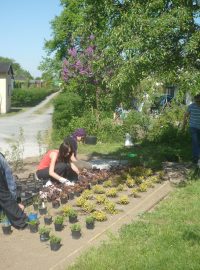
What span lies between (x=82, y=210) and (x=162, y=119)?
8.76 metres

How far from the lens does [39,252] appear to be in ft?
17.4

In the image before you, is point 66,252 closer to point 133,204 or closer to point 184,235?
point 184,235

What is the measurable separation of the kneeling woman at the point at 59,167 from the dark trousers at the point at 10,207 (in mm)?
2099

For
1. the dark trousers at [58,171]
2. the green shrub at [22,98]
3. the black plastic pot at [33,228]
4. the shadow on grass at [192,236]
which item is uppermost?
the dark trousers at [58,171]

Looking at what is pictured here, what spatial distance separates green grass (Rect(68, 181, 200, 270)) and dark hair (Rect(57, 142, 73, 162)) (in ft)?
6.61

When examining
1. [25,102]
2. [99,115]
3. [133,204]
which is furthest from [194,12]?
[25,102]

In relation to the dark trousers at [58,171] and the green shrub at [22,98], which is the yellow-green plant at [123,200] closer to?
the dark trousers at [58,171]

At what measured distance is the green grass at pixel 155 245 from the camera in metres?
4.89

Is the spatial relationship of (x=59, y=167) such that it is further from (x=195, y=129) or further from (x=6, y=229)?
(x=195, y=129)

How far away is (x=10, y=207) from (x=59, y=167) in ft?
8.00

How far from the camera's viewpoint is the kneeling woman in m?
8.20

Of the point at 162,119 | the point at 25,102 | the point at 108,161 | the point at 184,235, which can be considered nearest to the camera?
the point at 184,235

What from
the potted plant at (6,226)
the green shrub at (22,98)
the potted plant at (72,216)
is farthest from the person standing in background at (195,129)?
the green shrub at (22,98)

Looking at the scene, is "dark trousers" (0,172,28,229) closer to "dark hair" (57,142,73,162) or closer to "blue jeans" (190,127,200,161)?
"dark hair" (57,142,73,162)
